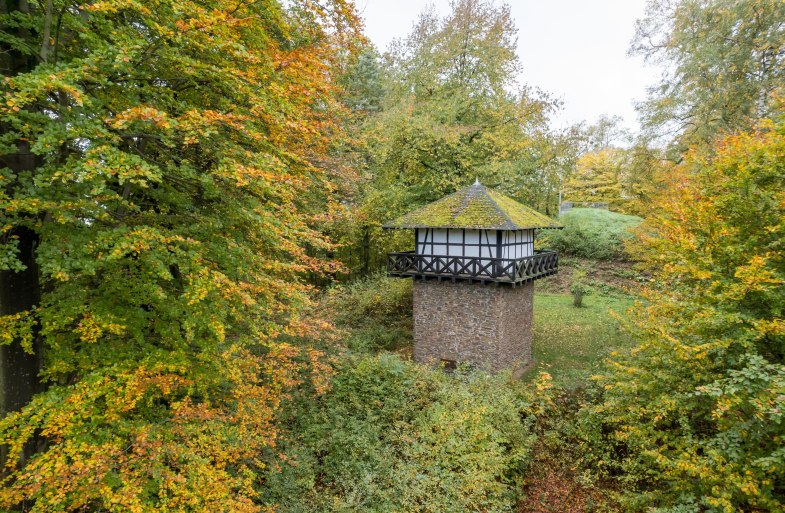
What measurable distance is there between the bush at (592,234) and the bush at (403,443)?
55.7 feet

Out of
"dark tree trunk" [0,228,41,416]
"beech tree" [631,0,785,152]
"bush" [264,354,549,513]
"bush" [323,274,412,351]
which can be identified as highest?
"beech tree" [631,0,785,152]

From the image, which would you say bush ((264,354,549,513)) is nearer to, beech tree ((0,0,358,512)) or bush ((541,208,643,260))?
beech tree ((0,0,358,512))

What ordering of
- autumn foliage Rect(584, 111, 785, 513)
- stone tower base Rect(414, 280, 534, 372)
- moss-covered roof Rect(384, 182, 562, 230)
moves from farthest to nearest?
stone tower base Rect(414, 280, 534, 372), moss-covered roof Rect(384, 182, 562, 230), autumn foliage Rect(584, 111, 785, 513)

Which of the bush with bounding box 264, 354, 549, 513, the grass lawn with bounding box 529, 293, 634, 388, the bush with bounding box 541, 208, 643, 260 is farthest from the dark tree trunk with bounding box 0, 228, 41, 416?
the bush with bounding box 541, 208, 643, 260

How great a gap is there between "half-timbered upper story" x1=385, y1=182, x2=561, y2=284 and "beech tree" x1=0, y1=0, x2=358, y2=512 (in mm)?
6745

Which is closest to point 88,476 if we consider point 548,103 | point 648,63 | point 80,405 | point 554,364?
point 80,405

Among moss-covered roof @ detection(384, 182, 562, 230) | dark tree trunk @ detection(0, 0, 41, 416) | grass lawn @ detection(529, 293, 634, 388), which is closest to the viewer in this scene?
dark tree trunk @ detection(0, 0, 41, 416)

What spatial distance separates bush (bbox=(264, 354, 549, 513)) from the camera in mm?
7426

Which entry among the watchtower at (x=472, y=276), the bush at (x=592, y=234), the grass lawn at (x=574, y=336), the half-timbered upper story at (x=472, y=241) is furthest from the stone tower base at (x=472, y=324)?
the bush at (x=592, y=234)

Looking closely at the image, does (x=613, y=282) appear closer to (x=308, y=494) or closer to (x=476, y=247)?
(x=476, y=247)

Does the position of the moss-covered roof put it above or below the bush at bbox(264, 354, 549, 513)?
above

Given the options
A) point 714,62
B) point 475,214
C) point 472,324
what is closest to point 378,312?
point 472,324

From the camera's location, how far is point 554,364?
1358 cm

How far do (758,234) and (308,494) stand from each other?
9.74m
